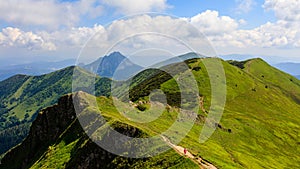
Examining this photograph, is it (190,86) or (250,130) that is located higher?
(190,86)

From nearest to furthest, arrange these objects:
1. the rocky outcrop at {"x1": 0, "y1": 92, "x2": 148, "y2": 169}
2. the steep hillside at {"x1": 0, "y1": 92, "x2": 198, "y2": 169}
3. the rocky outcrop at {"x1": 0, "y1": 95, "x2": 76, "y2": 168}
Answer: the steep hillside at {"x1": 0, "y1": 92, "x2": 198, "y2": 169}, the rocky outcrop at {"x1": 0, "y1": 92, "x2": 148, "y2": 169}, the rocky outcrop at {"x1": 0, "y1": 95, "x2": 76, "y2": 168}

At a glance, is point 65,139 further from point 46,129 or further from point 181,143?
point 181,143

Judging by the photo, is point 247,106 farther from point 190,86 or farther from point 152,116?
point 152,116

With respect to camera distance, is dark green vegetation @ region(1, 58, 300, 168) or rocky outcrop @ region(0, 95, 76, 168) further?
rocky outcrop @ region(0, 95, 76, 168)

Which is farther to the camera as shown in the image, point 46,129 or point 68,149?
point 46,129

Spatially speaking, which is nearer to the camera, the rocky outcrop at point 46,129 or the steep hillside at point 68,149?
the steep hillside at point 68,149

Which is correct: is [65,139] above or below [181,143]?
below

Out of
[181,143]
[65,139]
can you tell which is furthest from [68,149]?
[181,143]

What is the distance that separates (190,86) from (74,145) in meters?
112

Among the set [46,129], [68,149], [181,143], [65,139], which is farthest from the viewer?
[46,129]

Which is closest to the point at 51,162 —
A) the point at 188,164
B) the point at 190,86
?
the point at 188,164

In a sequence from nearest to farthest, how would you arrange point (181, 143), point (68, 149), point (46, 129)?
point (181, 143)
point (68, 149)
point (46, 129)

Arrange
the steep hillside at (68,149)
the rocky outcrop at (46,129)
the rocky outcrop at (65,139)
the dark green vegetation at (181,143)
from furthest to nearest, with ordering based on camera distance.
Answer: the rocky outcrop at (46,129) → the rocky outcrop at (65,139) → the dark green vegetation at (181,143) → the steep hillside at (68,149)

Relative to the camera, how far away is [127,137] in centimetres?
7588
